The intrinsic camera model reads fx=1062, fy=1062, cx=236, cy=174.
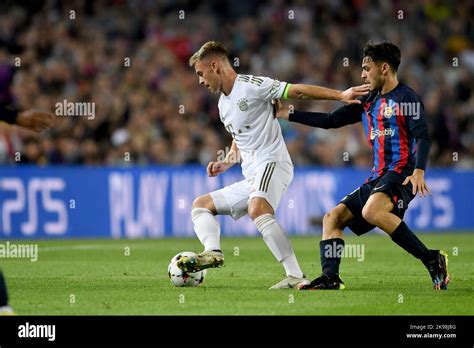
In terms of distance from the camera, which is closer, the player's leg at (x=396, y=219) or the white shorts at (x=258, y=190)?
the player's leg at (x=396, y=219)

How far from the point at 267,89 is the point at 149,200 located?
923 cm

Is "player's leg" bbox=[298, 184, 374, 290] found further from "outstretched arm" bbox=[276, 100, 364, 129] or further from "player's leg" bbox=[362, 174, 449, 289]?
"outstretched arm" bbox=[276, 100, 364, 129]

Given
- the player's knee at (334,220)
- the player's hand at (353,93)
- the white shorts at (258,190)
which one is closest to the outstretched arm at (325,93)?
the player's hand at (353,93)

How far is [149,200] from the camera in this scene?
19062 mm

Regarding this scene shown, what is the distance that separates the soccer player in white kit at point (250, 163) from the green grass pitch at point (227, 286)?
0.37 m

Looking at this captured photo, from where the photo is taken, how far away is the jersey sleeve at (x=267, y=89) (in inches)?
396

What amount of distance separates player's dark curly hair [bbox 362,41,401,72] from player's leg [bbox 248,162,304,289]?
1.35m

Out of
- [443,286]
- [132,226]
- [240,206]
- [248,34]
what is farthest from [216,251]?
[248,34]

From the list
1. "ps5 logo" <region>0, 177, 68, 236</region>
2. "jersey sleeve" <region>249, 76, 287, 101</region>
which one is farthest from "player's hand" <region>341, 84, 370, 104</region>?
"ps5 logo" <region>0, 177, 68, 236</region>

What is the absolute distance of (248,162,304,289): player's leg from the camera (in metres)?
9.97

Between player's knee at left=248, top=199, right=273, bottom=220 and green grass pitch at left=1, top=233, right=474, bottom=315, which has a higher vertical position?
player's knee at left=248, top=199, right=273, bottom=220

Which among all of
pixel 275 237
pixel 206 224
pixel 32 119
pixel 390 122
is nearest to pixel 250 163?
pixel 206 224

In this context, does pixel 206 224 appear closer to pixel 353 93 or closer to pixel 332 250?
pixel 332 250

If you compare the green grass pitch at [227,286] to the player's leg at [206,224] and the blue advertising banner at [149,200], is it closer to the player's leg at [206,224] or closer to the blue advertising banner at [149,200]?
the player's leg at [206,224]
